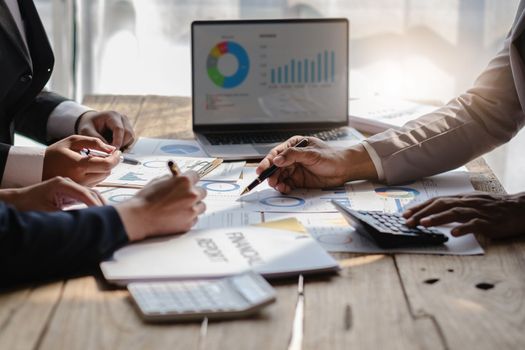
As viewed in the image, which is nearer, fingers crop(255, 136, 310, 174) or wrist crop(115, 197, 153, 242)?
wrist crop(115, 197, 153, 242)

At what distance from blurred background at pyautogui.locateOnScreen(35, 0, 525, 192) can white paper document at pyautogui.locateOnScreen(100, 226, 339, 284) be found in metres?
2.32

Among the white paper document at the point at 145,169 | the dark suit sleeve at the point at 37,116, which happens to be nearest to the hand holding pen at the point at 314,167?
the white paper document at the point at 145,169

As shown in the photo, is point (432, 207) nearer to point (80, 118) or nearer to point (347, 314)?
point (347, 314)

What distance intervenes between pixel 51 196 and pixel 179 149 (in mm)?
594

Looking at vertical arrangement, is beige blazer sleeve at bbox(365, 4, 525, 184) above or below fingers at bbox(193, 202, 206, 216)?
above

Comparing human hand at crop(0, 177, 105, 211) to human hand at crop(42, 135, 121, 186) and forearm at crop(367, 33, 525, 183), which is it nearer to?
human hand at crop(42, 135, 121, 186)

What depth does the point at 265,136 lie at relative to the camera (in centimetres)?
208

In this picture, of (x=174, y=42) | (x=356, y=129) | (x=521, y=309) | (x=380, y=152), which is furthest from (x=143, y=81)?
(x=521, y=309)

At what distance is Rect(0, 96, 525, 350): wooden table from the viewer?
1.03 metres

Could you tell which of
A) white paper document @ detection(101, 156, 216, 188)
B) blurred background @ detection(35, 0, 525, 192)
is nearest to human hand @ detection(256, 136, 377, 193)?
white paper document @ detection(101, 156, 216, 188)

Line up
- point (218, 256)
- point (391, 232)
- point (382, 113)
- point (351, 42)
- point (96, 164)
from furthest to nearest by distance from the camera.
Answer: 1. point (351, 42)
2. point (382, 113)
3. point (96, 164)
4. point (391, 232)
5. point (218, 256)

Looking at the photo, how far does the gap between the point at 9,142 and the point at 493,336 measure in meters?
1.29

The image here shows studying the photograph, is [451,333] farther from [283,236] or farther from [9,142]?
[9,142]

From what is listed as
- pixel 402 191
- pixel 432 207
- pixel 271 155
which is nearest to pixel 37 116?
pixel 271 155
